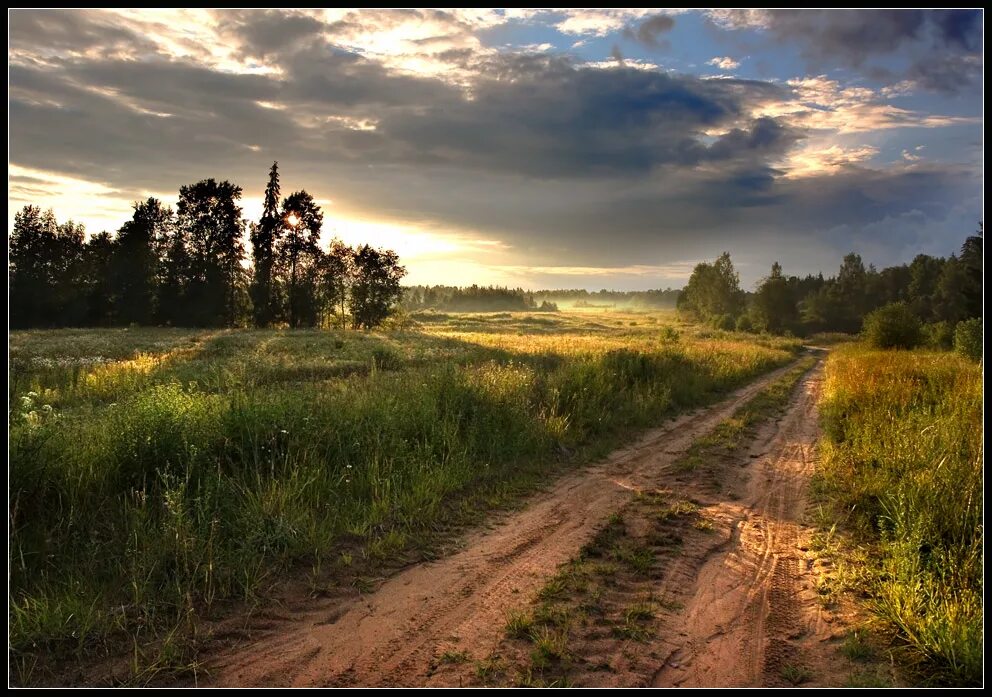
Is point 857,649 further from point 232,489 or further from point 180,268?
point 180,268

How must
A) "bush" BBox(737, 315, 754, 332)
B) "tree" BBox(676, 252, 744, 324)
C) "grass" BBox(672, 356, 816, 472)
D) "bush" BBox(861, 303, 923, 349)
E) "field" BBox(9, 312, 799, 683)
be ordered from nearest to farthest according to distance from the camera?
"field" BBox(9, 312, 799, 683) < "grass" BBox(672, 356, 816, 472) < "bush" BBox(861, 303, 923, 349) < "bush" BBox(737, 315, 754, 332) < "tree" BBox(676, 252, 744, 324)

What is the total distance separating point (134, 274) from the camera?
5834cm

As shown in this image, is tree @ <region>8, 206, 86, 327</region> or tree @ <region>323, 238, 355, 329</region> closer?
tree @ <region>8, 206, 86, 327</region>

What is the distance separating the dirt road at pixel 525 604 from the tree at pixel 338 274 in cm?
6892

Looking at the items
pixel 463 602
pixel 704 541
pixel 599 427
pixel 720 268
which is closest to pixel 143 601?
pixel 463 602

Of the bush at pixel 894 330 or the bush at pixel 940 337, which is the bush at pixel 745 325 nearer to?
the bush at pixel 940 337

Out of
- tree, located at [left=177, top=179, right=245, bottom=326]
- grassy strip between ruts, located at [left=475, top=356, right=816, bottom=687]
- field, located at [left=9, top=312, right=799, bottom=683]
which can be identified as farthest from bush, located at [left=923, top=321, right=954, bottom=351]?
tree, located at [left=177, top=179, right=245, bottom=326]

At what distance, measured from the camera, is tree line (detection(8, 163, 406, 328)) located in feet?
182

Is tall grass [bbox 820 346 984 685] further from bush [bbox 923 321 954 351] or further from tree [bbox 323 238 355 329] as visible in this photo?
tree [bbox 323 238 355 329]

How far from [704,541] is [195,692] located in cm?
496

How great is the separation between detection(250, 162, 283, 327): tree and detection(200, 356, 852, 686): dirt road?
6340 centimetres

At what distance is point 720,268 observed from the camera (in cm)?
11469

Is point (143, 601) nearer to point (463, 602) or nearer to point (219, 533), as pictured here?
point (219, 533)

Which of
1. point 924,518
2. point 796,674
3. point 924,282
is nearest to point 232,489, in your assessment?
point 796,674
